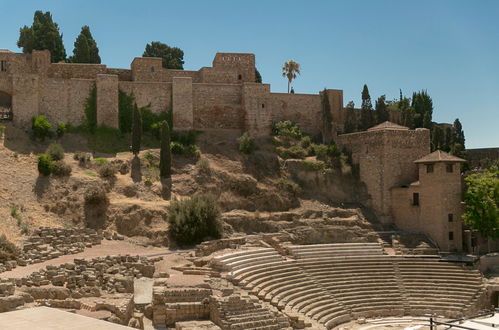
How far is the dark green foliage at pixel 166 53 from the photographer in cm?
5425

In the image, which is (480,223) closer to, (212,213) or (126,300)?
(212,213)

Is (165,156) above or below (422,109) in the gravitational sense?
below

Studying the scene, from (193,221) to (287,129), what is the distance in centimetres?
1347

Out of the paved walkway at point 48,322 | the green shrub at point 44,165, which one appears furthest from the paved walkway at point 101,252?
the paved walkway at point 48,322

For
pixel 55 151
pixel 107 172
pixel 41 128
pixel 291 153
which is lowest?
pixel 107 172

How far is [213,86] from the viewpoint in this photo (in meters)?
38.0

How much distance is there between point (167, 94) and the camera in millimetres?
36938

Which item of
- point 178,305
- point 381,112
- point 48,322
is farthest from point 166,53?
point 48,322

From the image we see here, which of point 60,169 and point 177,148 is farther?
point 177,148

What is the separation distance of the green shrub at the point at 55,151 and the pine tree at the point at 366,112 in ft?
68.8

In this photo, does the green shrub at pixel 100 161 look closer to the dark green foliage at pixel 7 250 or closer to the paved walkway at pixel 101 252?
the paved walkway at pixel 101 252

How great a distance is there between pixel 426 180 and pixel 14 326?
25105 mm

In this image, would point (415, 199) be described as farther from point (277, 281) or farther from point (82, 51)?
point (82, 51)

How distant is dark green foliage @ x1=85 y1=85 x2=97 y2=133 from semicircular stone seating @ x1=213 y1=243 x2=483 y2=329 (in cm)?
1551
